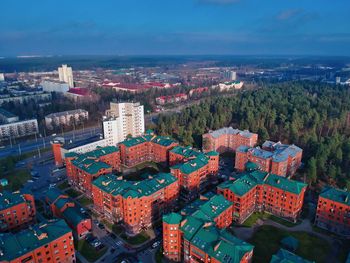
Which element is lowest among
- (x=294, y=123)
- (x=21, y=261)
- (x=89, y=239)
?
(x=89, y=239)

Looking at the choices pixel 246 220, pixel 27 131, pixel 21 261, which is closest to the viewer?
pixel 21 261

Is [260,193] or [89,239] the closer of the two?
[89,239]

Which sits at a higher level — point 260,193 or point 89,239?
point 260,193

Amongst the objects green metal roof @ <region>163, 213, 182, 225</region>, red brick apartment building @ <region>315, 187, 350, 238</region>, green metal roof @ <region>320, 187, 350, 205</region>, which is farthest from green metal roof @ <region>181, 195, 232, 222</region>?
green metal roof @ <region>320, 187, 350, 205</region>

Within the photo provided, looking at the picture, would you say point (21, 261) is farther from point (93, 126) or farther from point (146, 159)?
point (93, 126)

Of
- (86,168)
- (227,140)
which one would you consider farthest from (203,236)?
(227,140)

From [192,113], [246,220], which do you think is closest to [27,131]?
[192,113]

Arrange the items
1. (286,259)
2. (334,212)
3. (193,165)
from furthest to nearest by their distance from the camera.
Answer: (193,165) → (334,212) → (286,259)

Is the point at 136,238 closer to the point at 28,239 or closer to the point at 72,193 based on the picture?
the point at 28,239
